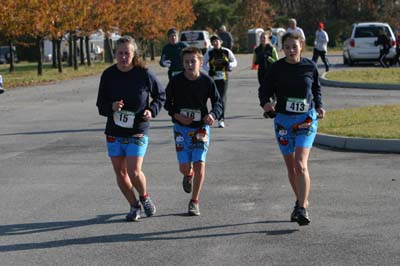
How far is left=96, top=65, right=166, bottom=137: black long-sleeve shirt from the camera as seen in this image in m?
8.48

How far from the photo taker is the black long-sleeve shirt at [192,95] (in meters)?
8.75

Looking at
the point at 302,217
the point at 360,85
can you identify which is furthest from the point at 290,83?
the point at 360,85

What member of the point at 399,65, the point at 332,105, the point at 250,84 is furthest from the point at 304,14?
the point at 332,105

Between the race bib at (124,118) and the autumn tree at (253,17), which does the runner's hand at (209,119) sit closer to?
the race bib at (124,118)

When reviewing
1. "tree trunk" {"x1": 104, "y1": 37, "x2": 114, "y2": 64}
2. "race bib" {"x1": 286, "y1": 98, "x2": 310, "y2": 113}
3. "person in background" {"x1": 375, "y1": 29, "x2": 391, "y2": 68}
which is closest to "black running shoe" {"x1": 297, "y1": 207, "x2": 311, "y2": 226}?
"race bib" {"x1": 286, "y1": 98, "x2": 310, "y2": 113}

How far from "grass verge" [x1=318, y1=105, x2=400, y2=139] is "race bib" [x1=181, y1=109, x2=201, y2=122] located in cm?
572

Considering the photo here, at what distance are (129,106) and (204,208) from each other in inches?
56.3

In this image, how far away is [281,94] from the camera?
839cm

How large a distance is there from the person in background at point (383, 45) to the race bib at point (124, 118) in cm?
2967

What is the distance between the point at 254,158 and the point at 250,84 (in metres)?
17.9

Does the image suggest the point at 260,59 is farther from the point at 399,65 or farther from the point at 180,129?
the point at 399,65

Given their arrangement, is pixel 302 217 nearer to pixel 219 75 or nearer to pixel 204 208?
pixel 204 208

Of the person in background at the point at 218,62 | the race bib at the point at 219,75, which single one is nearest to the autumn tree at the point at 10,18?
the person in background at the point at 218,62

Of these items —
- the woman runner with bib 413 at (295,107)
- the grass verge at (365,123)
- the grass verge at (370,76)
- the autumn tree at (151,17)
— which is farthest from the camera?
the autumn tree at (151,17)
